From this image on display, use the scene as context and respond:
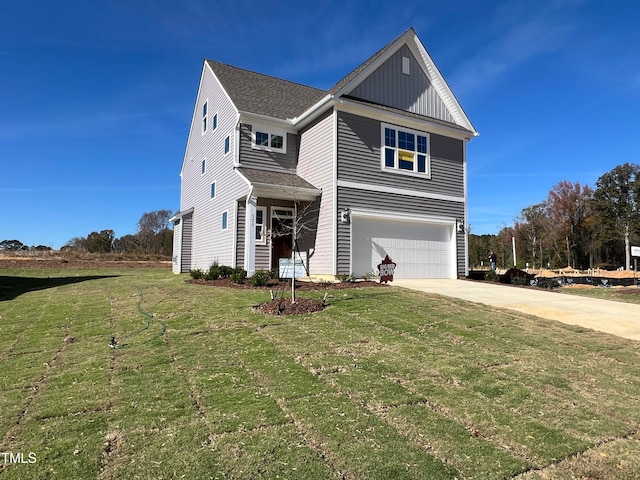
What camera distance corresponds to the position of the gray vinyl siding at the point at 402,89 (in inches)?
606

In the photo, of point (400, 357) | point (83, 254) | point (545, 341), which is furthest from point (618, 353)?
point (83, 254)

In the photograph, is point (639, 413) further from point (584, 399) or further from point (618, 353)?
point (618, 353)

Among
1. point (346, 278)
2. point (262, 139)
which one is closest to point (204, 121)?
point (262, 139)

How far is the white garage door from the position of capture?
47.7 ft

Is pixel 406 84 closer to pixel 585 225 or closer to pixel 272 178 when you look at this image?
pixel 272 178

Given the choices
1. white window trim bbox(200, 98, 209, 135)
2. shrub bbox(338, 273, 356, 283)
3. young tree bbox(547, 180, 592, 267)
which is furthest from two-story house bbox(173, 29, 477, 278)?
young tree bbox(547, 180, 592, 267)

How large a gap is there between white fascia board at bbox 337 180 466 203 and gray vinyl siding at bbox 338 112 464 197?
4.5 inches

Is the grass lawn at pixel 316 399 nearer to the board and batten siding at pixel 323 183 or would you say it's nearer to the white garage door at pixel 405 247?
the board and batten siding at pixel 323 183

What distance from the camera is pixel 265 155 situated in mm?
16219

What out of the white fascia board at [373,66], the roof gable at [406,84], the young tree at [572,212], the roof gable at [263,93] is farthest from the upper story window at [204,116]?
the young tree at [572,212]

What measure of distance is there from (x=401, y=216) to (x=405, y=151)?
259 cm

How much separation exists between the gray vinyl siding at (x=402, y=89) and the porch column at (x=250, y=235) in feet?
17.8

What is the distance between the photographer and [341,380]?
4.56m

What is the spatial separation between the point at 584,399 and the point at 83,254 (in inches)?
1422
